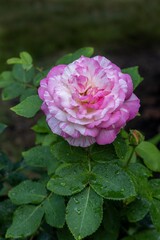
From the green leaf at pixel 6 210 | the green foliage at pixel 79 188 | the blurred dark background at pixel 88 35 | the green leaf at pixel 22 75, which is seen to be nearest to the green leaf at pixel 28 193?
the green foliage at pixel 79 188

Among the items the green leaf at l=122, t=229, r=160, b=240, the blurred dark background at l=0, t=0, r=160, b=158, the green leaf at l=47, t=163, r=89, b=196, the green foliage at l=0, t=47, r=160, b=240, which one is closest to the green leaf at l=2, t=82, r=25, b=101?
the green foliage at l=0, t=47, r=160, b=240

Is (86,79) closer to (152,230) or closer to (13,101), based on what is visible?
(152,230)

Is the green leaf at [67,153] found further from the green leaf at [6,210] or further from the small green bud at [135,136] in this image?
the green leaf at [6,210]

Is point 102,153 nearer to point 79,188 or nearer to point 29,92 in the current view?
point 79,188

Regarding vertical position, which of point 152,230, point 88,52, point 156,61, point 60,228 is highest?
point 88,52

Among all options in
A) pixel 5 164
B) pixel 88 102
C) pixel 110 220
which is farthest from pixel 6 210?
pixel 88 102

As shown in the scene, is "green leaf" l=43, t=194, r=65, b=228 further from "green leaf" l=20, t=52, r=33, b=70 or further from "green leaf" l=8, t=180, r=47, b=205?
"green leaf" l=20, t=52, r=33, b=70

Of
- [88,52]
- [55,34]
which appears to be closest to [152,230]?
[88,52]
